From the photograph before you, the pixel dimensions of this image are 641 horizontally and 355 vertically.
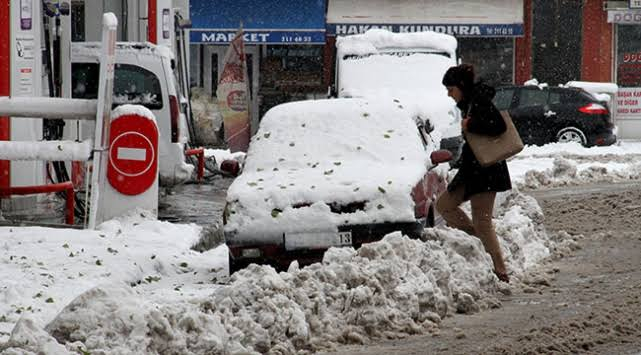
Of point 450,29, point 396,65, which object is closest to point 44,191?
point 396,65

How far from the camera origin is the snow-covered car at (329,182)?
11.7 metres

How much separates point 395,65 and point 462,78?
1415 cm

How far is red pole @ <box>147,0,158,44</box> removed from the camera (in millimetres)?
25359

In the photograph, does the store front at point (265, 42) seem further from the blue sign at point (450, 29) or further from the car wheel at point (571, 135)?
the car wheel at point (571, 135)

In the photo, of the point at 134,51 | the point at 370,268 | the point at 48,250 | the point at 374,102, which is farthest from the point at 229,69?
the point at 370,268

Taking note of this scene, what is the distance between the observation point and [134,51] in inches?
793

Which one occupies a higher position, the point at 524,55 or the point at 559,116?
the point at 524,55

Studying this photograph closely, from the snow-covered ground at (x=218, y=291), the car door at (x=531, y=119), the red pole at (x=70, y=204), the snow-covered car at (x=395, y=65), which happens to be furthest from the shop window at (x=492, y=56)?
the snow-covered ground at (x=218, y=291)

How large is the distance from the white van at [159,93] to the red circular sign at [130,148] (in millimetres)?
4695

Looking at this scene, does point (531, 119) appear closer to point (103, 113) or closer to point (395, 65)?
point (395, 65)

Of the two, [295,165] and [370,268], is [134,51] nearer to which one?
[295,165]

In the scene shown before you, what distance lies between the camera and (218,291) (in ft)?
30.1

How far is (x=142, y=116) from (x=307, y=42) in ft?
77.5

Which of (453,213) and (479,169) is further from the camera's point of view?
(453,213)
